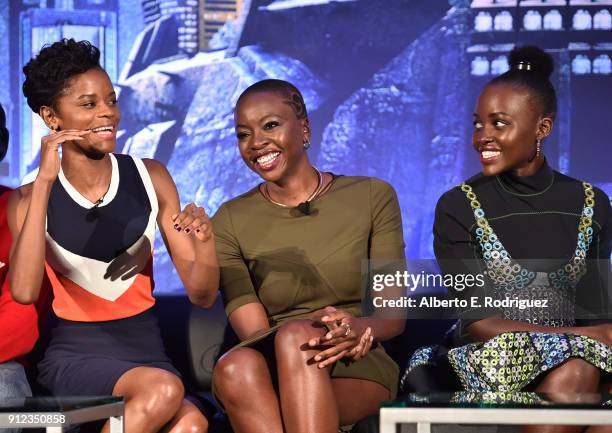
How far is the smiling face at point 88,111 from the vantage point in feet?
9.86

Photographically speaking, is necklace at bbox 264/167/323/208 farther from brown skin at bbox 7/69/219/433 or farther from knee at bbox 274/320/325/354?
knee at bbox 274/320/325/354

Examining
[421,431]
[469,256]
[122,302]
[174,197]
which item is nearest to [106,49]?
[174,197]

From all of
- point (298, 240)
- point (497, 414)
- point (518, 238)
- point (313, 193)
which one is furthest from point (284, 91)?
point (497, 414)

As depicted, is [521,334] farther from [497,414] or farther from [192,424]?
[192,424]

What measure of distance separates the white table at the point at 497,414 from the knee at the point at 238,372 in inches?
23.1

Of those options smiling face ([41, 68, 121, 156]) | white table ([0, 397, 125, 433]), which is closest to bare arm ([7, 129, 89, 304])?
smiling face ([41, 68, 121, 156])

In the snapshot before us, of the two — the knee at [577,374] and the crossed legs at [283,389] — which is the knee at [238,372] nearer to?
the crossed legs at [283,389]

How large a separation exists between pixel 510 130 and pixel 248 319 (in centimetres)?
95

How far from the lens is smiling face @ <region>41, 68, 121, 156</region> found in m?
3.01

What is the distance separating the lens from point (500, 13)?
406 centimetres

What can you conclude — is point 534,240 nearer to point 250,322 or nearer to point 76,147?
point 250,322

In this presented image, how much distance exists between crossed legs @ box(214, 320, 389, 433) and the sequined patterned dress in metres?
0.37

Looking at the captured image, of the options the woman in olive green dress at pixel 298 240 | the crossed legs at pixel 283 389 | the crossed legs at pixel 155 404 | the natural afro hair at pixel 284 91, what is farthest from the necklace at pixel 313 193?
the crossed legs at pixel 155 404

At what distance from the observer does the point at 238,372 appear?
104 inches
